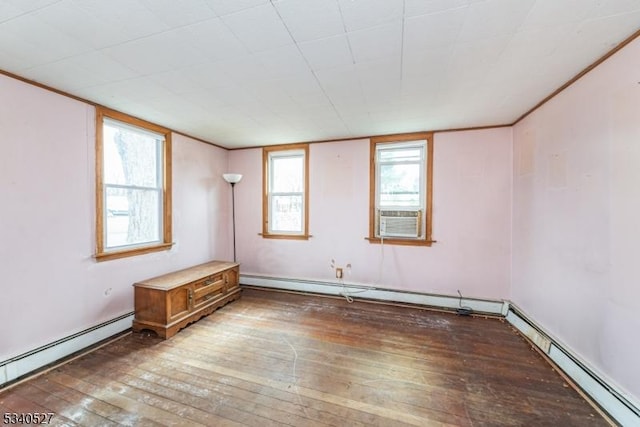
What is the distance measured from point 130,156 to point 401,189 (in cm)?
348

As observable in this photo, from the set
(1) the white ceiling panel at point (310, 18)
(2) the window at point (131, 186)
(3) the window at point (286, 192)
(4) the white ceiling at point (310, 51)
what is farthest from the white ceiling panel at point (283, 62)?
(3) the window at point (286, 192)

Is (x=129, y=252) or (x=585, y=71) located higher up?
(x=585, y=71)

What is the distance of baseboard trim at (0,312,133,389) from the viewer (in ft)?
6.47

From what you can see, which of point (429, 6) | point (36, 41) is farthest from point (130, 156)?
point (429, 6)

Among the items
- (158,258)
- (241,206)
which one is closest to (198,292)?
(158,258)

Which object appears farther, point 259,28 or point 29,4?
point 259,28

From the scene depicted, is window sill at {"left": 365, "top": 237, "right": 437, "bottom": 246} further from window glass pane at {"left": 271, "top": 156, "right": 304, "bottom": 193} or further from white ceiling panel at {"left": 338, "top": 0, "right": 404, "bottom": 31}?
white ceiling panel at {"left": 338, "top": 0, "right": 404, "bottom": 31}

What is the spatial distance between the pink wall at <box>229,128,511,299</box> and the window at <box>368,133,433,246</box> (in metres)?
0.11

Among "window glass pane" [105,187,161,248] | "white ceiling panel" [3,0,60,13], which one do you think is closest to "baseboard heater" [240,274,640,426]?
"window glass pane" [105,187,161,248]

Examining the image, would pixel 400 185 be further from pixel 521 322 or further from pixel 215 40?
pixel 215 40

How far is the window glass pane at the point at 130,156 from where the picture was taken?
276 centimetres

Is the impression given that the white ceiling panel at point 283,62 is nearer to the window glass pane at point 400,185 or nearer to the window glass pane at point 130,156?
the window glass pane at point 130,156

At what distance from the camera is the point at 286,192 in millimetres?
4273

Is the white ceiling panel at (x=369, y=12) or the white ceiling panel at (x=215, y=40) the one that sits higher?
the white ceiling panel at (x=369, y=12)
